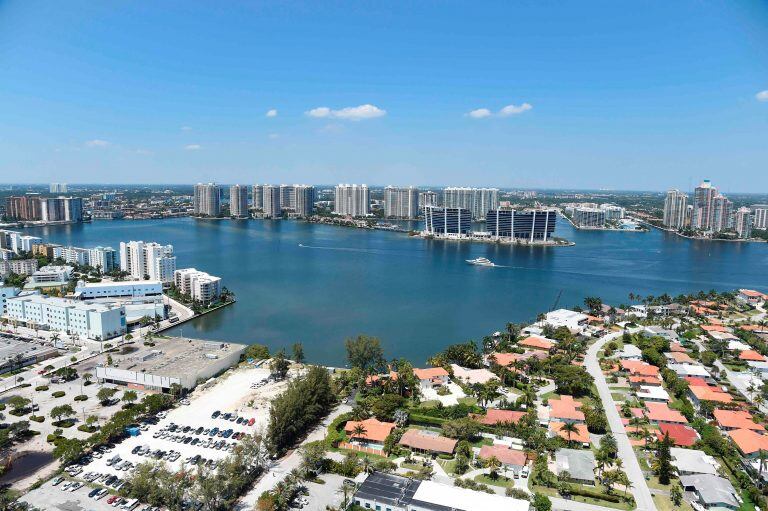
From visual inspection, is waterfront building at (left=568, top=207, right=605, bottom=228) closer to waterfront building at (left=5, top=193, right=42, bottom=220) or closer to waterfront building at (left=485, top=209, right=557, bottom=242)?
waterfront building at (left=485, top=209, right=557, bottom=242)

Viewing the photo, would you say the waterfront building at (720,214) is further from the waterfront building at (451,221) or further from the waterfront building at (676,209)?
the waterfront building at (451,221)

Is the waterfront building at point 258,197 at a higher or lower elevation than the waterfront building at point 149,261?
higher

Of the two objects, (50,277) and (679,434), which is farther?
(50,277)

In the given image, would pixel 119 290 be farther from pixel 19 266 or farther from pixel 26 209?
pixel 26 209

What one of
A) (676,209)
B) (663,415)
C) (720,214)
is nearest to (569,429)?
(663,415)

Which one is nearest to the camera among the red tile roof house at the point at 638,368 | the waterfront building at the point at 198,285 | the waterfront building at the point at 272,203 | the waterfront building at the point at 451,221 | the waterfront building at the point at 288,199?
the red tile roof house at the point at 638,368

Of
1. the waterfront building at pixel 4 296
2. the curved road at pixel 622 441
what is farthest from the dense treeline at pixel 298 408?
the waterfront building at pixel 4 296
